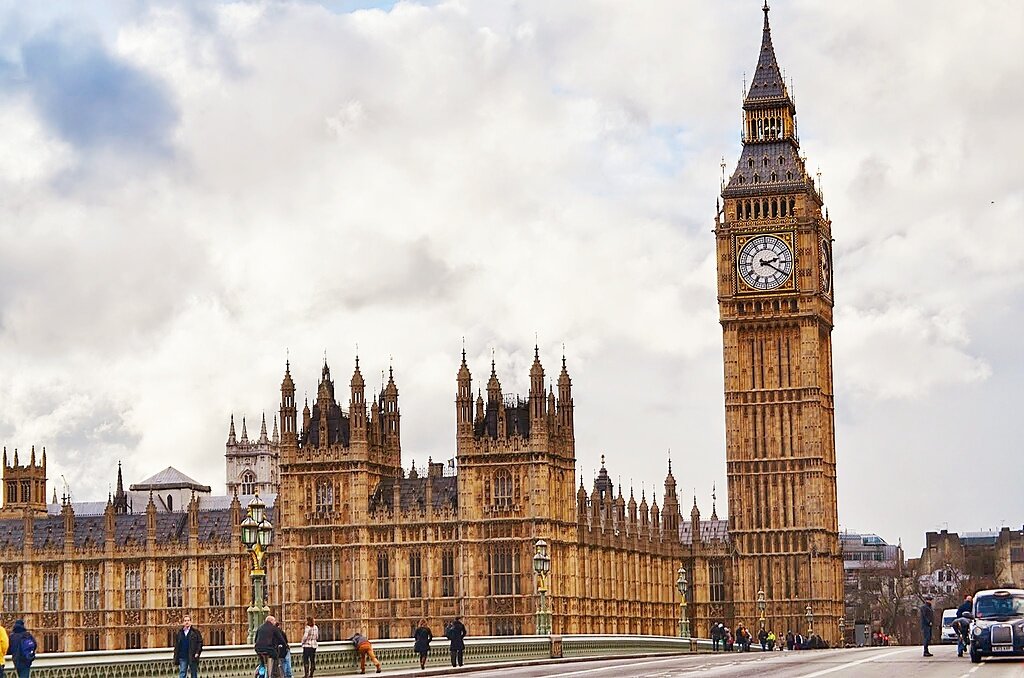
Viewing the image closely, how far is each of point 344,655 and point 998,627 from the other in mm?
18233

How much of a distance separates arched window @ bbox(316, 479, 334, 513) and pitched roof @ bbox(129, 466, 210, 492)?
70990 mm

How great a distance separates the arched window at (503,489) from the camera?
101562 mm

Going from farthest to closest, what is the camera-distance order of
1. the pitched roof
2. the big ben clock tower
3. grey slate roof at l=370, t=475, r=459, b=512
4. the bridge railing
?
the pitched roof → the big ben clock tower → grey slate roof at l=370, t=475, r=459, b=512 → the bridge railing

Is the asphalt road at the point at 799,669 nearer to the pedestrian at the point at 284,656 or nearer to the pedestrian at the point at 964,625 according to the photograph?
the pedestrian at the point at 964,625


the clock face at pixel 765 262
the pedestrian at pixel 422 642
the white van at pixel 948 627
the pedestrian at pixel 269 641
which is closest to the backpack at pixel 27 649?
the pedestrian at pixel 269 641

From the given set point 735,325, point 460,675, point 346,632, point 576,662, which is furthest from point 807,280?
point 460,675

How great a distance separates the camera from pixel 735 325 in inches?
5054

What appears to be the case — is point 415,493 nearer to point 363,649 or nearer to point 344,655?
point 344,655

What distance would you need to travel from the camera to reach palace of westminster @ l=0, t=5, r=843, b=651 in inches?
4013

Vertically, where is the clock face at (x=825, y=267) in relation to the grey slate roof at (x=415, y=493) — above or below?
above

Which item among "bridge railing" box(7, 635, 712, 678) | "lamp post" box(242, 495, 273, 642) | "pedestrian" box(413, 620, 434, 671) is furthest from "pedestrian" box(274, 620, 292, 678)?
"pedestrian" box(413, 620, 434, 671)

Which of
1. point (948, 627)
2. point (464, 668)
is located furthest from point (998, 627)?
point (948, 627)

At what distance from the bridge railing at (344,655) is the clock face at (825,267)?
45317 mm

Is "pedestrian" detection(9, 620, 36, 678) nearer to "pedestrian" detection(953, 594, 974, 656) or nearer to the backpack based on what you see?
the backpack
